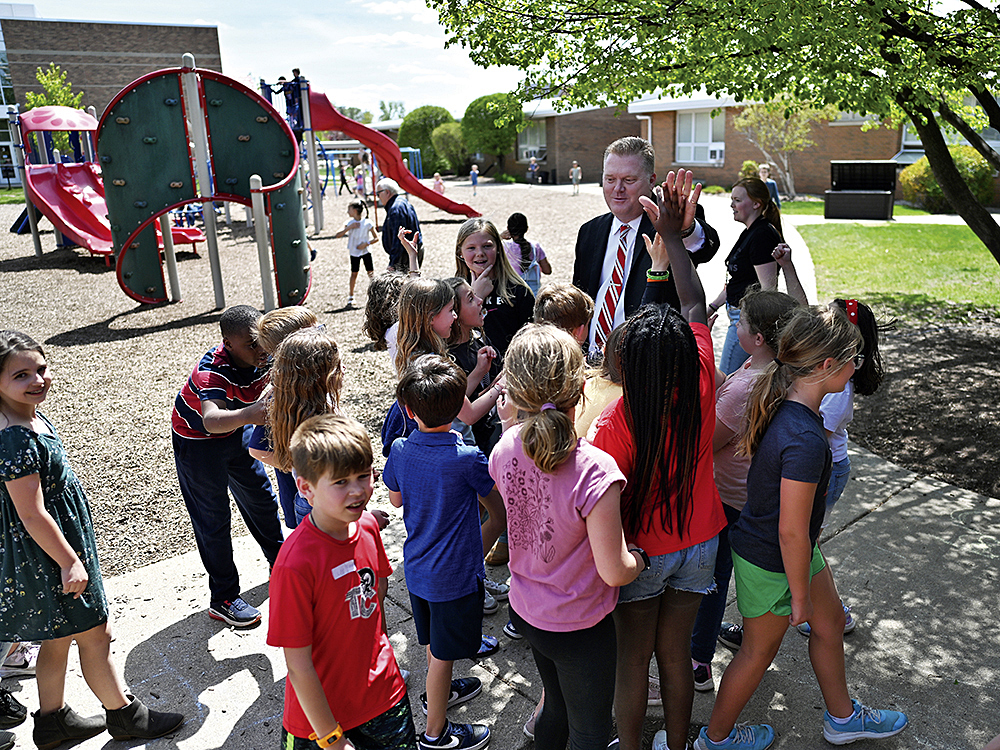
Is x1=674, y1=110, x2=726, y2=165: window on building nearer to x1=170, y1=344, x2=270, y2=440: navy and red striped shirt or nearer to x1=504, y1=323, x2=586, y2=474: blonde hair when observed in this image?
x1=170, y1=344, x2=270, y2=440: navy and red striped shirt

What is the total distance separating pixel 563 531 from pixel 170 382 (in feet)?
21.2

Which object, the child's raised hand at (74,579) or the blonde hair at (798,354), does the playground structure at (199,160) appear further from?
the blonde hair at (798,354)

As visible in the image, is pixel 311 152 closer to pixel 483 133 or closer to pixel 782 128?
pixel 782 128

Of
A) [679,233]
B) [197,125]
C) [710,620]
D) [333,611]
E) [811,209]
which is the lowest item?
[710,620]

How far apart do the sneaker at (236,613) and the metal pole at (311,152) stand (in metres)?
Answer: 15.3

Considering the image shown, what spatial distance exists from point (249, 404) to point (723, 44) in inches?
170

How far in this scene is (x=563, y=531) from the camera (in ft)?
7.16

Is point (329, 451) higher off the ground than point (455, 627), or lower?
higher

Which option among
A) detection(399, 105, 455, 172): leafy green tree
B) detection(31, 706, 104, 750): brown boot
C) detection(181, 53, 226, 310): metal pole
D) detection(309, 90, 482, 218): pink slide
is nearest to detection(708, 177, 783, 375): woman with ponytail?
detection(31, 706, 104, 750): brown boot

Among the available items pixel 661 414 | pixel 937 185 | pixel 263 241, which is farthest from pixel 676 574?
pixel 937 185

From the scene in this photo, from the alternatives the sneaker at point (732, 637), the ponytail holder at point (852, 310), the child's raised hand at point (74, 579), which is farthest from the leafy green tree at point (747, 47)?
the child's raised hand at point (74, 579)

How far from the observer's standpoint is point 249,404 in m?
3.32

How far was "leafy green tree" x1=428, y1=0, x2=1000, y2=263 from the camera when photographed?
504 cm

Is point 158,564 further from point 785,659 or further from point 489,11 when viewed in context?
point 489,11
